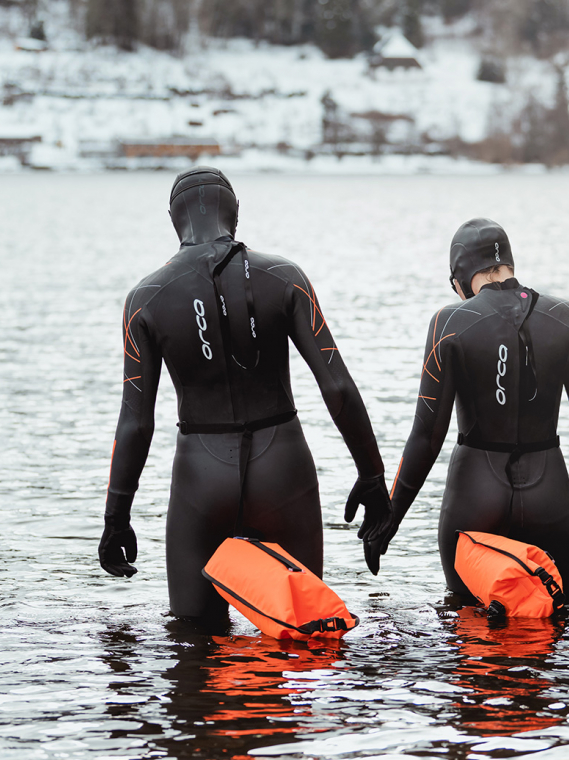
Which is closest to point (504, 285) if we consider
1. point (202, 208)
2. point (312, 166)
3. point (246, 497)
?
point (202, 208)

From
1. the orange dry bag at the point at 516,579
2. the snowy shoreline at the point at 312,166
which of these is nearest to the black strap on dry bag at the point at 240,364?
the orange dry bag at the point at 516,579

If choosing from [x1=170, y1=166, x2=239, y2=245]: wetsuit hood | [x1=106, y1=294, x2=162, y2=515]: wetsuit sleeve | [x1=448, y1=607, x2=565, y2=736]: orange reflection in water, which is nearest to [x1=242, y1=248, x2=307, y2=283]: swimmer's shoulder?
[x1=170, y1=166, x2=239, y2=245]: wetsuit hood

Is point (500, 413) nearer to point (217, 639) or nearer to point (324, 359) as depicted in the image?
point (324, 359)

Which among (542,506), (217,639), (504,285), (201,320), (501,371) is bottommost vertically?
(217,639)

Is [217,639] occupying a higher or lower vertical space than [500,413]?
lower

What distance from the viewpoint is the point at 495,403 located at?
18.4 ft

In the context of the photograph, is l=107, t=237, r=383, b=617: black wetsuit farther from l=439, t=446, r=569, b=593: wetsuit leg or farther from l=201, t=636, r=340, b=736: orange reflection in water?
l=439, t=446, r=569, b=593: wetsuit leg

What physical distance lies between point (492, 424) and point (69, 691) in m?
2.58

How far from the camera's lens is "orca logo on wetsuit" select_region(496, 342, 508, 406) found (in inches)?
218

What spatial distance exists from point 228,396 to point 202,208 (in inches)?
37.9

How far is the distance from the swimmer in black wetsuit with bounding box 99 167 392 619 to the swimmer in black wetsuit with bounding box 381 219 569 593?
48 cm

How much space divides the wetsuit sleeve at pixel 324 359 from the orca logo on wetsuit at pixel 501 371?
0.77 metres

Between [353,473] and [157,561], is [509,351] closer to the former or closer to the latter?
[157,561]

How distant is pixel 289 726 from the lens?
4844 millimetres
